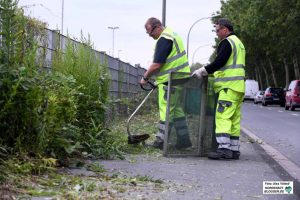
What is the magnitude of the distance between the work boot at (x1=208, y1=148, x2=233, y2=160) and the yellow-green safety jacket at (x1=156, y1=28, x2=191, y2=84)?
3.94ft

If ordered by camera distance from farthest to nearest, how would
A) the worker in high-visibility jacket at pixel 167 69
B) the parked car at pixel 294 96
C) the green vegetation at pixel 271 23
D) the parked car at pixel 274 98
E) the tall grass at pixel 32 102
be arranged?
the parked car at pixel 274 98 → the green vegetation at pixel 271 23 → the parked car at pixel 294 96 → the worker in high-visibility jacket at pixel 167 69 → the tall grass at pixel 32 102

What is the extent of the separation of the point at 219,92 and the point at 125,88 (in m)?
7.51

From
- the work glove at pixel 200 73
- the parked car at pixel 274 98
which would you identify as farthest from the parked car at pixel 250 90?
the work glove at pixel 200 73

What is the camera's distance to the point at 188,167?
23.2 feet

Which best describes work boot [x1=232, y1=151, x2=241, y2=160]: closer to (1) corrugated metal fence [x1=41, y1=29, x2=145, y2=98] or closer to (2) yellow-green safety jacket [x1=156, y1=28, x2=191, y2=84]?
(2) yellow-green safety jacket [x1=156, y1=28, x2=191, y2=84]

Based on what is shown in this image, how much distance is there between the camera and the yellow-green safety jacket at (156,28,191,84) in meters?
8.41

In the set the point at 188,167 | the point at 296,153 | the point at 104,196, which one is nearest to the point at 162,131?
the point at 188,167

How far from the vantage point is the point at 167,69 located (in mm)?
8484

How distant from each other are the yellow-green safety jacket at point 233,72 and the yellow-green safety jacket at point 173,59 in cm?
62

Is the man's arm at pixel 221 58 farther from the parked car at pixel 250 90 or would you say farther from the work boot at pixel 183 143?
the parked car at pixel 250 90

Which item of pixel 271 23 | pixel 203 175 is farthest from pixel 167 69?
pixel 271 23

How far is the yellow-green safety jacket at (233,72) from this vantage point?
7.91m

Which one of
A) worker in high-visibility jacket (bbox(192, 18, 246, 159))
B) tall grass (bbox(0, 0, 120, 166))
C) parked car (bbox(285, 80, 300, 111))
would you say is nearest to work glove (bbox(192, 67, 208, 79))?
worker in high-visibility jacket (bbox(192, 18, 246, 159))

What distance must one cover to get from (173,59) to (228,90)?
0.98 meters
